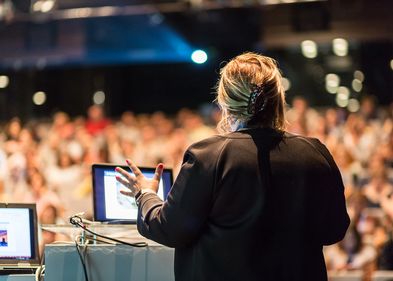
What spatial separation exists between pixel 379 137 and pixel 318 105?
11.0ft

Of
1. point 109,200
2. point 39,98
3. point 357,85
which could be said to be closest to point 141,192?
point 109,200

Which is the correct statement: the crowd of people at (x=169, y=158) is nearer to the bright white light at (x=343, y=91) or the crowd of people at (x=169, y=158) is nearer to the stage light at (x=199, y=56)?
the bright white light at (x=343, y=91)

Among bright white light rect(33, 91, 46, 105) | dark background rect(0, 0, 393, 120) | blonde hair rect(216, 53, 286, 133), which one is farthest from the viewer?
bright white light rect(33, 91, 46, 105)

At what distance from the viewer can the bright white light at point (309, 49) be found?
11264 millimetres

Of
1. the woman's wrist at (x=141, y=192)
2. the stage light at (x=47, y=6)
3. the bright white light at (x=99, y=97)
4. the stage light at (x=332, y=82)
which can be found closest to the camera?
the woman's wrist at (x=141, y=192)

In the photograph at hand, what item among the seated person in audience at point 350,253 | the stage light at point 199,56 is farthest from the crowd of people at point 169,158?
the stage light at point 199,56

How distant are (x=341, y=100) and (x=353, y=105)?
23.3 inches

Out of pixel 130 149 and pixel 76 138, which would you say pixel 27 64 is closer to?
pixel 76 138

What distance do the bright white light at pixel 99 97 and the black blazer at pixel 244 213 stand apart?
1237cm

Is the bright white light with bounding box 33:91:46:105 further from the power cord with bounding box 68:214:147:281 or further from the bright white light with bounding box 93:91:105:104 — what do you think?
the power cord with bounding box 68:214:147:281

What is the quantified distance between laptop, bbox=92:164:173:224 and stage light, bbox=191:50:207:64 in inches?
354

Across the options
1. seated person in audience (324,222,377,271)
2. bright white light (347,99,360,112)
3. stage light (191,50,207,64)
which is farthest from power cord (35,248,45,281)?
stage light (191,50,207,64)

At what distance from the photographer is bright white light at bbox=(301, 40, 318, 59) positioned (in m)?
11.3

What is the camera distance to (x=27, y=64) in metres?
12.5
